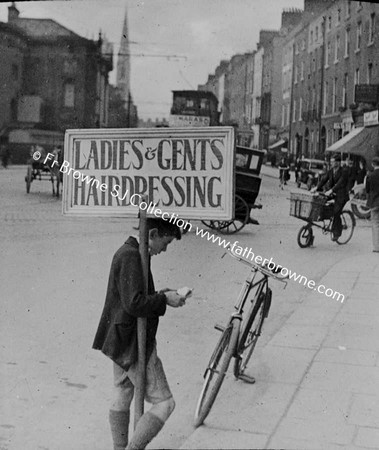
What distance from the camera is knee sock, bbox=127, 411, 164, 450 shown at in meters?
3.22

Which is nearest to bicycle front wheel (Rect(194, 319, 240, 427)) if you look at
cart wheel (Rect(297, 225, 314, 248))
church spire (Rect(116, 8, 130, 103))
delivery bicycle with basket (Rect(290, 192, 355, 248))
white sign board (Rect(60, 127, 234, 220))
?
white sign board (Rect(60, 127, 234, 220))

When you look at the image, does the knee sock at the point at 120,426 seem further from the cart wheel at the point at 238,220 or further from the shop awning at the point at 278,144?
the cart wheel at the point at 238,220

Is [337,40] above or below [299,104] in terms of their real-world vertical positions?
above

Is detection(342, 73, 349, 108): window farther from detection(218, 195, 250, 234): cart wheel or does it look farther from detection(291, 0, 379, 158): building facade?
detection(218, 195, 250, 234): cart wheel

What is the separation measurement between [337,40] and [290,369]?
78.6 inches

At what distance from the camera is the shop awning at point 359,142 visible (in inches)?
143

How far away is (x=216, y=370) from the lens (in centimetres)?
378

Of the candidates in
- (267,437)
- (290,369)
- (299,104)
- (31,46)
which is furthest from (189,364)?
(31,46)

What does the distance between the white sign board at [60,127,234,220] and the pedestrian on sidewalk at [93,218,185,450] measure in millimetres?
130

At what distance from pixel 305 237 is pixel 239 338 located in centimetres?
601

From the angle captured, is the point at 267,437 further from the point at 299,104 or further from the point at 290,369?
the point at 299,104

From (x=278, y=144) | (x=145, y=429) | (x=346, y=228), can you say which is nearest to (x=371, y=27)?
(x=278, y=144)

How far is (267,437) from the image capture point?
3.37 metres

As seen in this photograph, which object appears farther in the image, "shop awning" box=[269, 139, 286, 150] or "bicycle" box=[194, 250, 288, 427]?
"shop awning" box=[269, 139, 286, 150]
